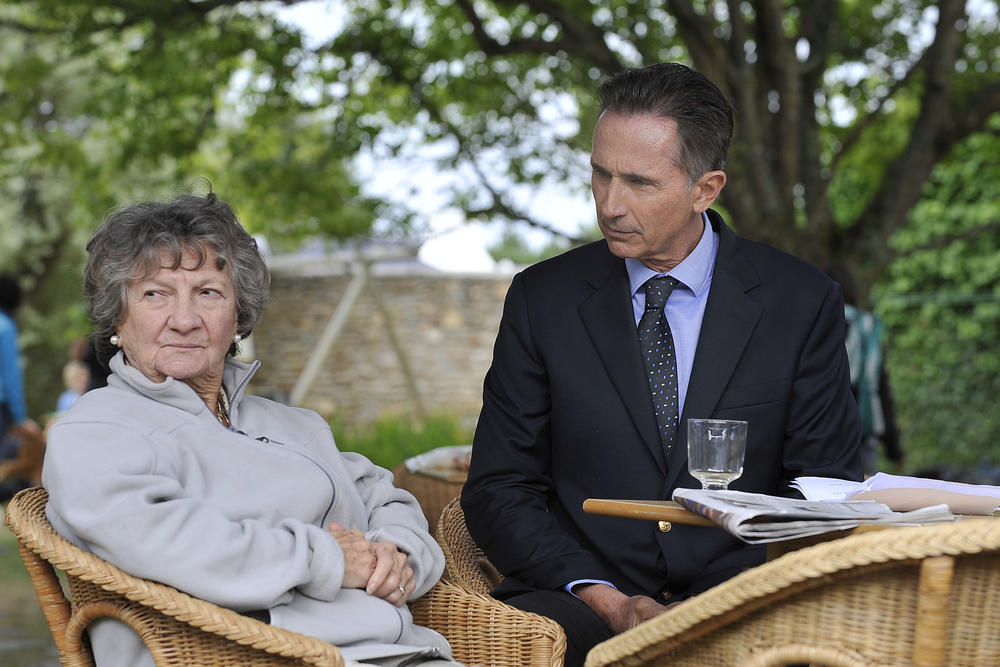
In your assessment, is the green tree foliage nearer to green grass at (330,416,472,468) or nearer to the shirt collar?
green grass at (330,416,472,468)

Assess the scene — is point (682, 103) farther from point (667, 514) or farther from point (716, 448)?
point (667, 514)

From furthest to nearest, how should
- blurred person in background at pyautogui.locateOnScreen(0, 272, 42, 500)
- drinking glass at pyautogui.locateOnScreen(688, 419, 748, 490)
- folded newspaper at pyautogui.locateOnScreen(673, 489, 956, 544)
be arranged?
blurred person in background at pyautogui.locateOnScreen(0, 272, 42, 500) → drinking glass at pyautogui.locateOnScreen(688, 419, 748, 490) → folded newspaper at pyautogui.locateOnScreen(673, 489, 956, 544)

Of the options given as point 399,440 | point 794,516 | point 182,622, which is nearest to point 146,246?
point 182,622

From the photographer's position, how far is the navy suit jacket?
8.11ft

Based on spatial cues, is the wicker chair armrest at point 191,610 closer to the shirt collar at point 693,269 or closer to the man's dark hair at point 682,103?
the shirt collar at point 693,269

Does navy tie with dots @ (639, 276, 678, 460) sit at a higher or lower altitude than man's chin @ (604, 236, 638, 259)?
lower

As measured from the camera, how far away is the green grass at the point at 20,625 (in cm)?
489

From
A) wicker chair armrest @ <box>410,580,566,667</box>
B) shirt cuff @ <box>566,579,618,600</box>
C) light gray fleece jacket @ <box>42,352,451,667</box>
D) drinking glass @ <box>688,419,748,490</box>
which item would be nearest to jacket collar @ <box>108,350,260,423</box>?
light gray fleece jacket @ <box>42,352,451,667</box>

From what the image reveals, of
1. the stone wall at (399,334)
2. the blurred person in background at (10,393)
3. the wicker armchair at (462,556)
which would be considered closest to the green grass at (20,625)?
the blurred person in background at (10,393)

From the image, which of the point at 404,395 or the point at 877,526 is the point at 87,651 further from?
the point at 404,395

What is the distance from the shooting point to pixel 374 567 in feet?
7.16

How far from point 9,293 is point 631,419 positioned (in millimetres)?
6003

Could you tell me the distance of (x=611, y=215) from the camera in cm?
→ 254

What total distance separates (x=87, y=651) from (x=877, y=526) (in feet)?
4.80
